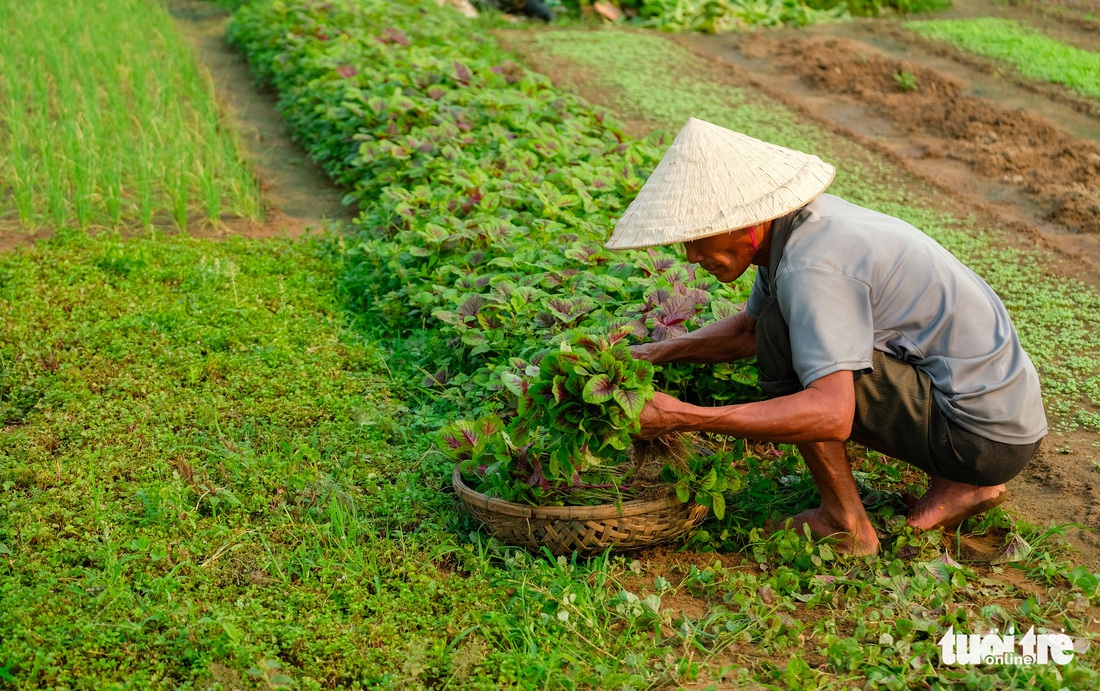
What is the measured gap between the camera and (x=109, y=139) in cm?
551

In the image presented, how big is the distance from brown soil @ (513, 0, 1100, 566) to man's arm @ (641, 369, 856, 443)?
946 millimetres

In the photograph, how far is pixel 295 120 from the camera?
21.1 feet

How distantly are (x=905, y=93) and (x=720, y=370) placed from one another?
16.7ft

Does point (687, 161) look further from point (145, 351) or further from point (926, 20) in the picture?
point (926, 20)

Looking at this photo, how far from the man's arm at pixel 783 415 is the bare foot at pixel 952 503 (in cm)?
50

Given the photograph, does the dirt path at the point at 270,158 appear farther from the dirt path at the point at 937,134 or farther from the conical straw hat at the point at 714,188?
the conical straw hat at the point at 714,188

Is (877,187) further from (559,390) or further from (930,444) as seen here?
(559,390)

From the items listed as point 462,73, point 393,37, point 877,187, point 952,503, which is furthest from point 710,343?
point 393,37

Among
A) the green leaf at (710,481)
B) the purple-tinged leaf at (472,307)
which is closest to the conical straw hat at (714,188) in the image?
the green leaf at (710,481)

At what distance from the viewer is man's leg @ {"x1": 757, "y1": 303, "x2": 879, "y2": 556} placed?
2.64 meters

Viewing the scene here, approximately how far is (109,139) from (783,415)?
444cm

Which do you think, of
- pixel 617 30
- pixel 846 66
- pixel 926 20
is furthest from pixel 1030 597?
pixel 926 20

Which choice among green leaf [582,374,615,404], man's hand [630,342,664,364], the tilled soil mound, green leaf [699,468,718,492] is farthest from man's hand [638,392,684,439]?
the tilled soil mound

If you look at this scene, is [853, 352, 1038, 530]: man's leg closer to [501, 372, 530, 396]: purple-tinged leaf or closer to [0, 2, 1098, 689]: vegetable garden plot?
[0, 2, 1098, 689]: vegetable garden plot
